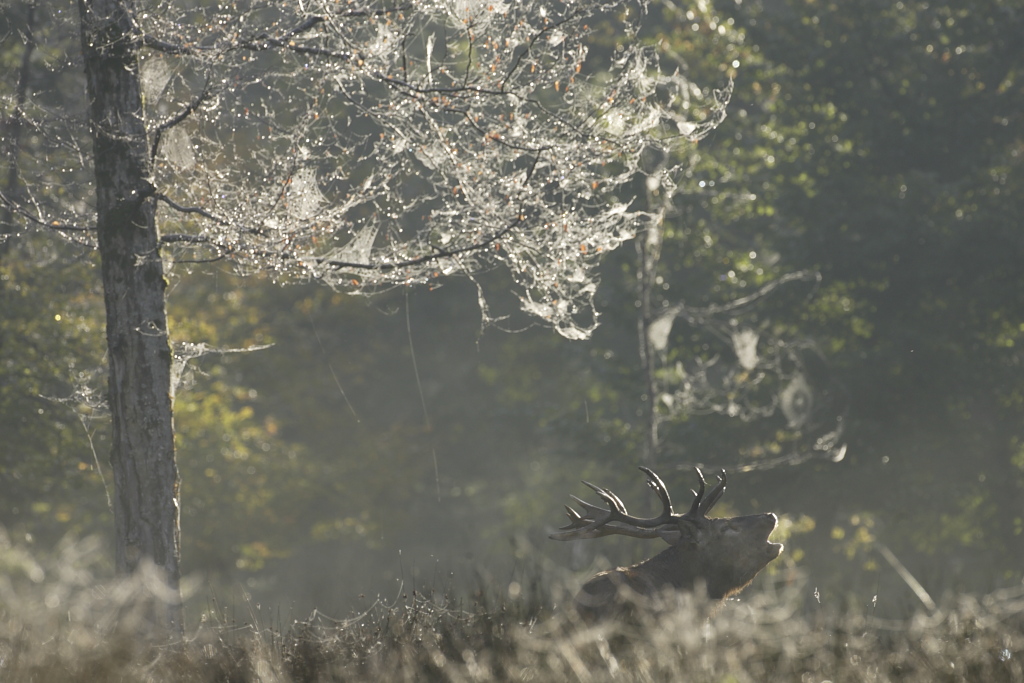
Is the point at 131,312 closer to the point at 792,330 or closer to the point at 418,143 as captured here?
the point at 418,143

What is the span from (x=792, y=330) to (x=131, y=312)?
470 inches

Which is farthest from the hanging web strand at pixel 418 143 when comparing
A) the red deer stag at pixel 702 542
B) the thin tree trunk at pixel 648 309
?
the thin tree trunk at pixel 648 309

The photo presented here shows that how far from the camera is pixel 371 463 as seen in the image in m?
23.3

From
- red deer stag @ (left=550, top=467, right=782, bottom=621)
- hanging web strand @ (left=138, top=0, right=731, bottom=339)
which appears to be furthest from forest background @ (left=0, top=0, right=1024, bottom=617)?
red deer stag @ (left=550, top=467, right=782, bottom=621)

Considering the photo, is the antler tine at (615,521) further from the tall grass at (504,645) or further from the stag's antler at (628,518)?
the tall grass at (504,645)

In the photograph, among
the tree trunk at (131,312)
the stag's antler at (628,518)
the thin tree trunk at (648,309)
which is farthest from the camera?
the thin tree trunk at (648,309)

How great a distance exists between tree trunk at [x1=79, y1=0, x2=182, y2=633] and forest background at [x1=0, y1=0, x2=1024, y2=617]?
5.39 meters

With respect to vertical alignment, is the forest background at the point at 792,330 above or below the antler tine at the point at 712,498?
above

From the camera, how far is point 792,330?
16250 millimetres

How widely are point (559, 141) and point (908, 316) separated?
Answer: 1064cm

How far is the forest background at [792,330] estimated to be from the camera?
45.3ft

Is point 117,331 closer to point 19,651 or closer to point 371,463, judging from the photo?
point 19,651

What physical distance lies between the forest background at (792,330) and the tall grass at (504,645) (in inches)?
269

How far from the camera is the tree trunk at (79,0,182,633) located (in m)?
7.00
